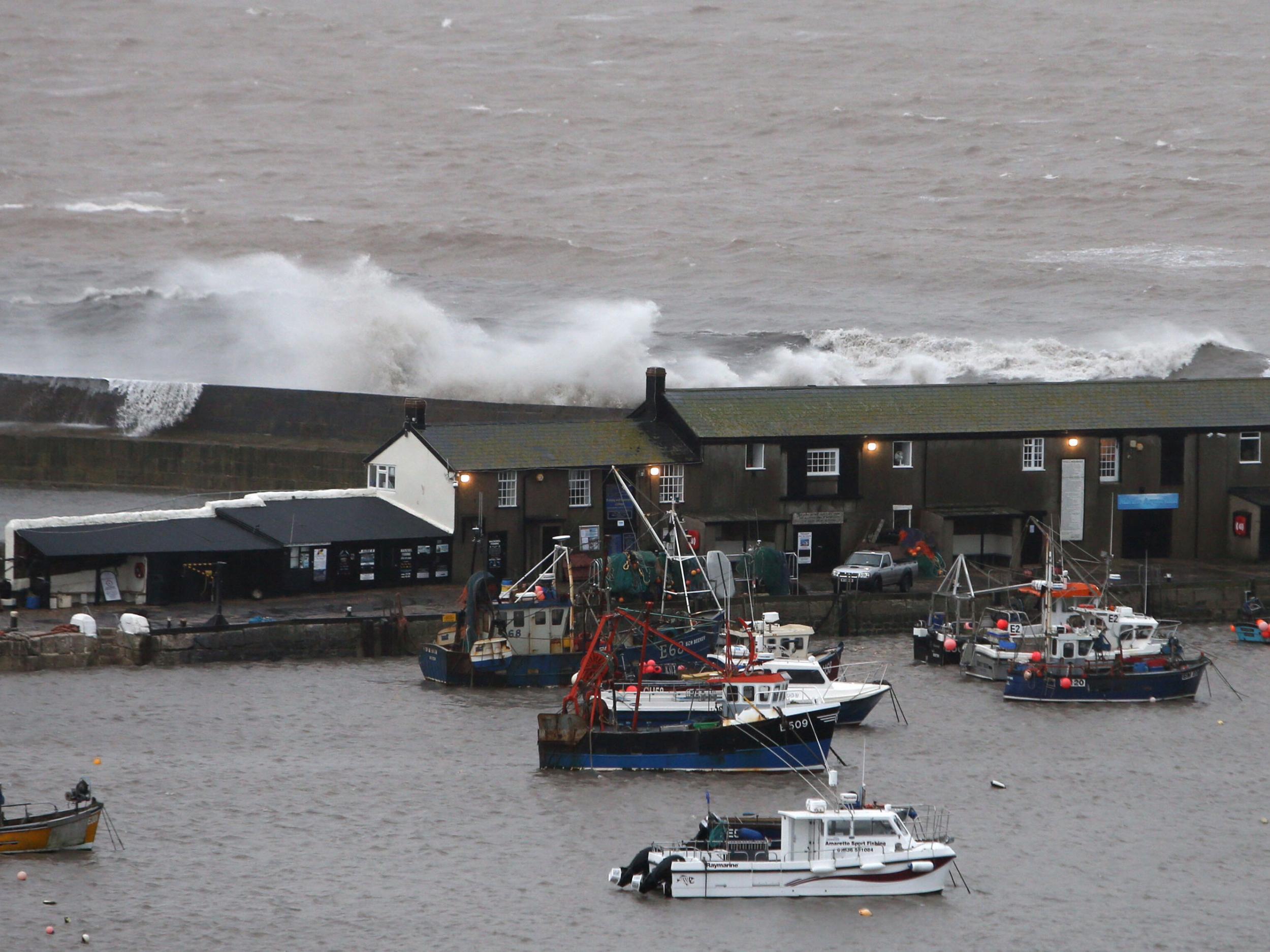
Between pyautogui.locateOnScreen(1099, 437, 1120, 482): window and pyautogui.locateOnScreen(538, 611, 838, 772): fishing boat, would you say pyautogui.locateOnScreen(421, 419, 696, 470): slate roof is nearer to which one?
pyautogui.locateOnScreen(1099, 437, 1120, 482): window

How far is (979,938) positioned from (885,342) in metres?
48.2

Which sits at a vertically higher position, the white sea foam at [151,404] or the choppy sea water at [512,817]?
the white sea foam at [151,404]

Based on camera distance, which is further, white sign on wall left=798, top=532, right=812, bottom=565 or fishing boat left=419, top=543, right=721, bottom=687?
white sign on wall left=798, top=532, right=812, bottom=565

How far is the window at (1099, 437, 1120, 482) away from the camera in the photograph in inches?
2012

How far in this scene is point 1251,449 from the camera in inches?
2053

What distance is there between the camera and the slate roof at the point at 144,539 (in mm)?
44000

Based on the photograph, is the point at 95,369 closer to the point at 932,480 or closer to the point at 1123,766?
the point at 932,480

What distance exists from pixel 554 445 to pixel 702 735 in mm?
14497

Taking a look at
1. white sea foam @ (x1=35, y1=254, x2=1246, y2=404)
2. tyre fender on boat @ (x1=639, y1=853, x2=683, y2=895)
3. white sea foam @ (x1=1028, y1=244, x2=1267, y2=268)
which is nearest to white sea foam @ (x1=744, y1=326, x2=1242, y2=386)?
white sea foam @ (x1=35, y1=254, x2=1246, y2=404)

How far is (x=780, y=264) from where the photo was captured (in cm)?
8650

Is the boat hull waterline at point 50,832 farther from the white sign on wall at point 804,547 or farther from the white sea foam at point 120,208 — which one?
the white sea foam at point 120,208

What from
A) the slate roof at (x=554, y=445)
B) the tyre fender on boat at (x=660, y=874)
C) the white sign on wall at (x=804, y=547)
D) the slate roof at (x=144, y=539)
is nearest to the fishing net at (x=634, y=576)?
the slate roof at (x=554, y=445)

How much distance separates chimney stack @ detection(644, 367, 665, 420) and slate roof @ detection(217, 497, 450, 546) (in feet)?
20.7

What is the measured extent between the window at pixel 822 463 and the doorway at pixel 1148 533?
6.86 metres
